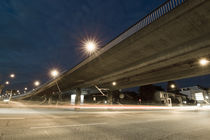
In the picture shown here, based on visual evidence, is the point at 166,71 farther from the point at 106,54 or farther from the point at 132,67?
the point at 106,54

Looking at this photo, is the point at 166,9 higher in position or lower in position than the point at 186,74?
higher

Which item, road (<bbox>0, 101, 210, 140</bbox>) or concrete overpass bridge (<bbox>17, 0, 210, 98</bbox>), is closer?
road (<bbox>0, 101, 210, 140</bbox>)

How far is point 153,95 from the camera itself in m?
81.3

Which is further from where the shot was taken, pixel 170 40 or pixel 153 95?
pixel 153 95

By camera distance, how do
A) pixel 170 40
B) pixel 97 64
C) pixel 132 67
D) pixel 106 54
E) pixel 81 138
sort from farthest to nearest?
1. pixel 97 64
2. pixel 132 67
3. pixel 106 54
4. pixel 170 40
5. pixel 81 138

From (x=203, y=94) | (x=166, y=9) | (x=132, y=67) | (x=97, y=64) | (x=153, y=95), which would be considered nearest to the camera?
(x=166, y=9)

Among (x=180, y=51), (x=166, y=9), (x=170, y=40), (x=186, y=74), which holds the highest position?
(x=166, y=9)

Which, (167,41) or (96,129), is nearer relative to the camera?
(96,129)

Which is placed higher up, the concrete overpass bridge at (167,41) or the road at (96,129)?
the concrete overpass bridge at (167,41)

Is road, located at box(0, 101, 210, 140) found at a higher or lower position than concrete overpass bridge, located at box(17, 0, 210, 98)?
lower

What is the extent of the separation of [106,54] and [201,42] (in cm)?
996

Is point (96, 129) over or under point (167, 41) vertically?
under

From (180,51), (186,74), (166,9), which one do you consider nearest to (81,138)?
A: (166,9)

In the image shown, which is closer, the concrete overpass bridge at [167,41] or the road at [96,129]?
the road at [96,129]
